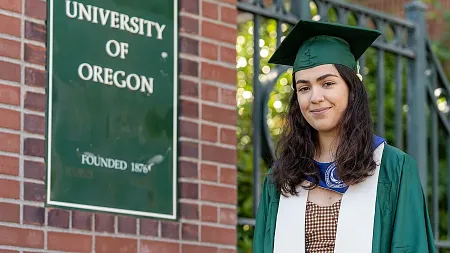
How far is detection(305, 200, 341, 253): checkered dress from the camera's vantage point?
15.1 feet

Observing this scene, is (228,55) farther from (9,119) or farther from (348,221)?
(348,221)

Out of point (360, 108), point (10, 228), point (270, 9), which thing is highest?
point (270, 9)

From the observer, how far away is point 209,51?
639cm

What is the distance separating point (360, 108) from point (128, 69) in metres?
1.65

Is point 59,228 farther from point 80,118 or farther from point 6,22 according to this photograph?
point 6,22

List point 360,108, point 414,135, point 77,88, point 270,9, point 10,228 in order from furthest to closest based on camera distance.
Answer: point 414,135 → point 270,9 → point 77,88 → point 10,228 → point 360,108

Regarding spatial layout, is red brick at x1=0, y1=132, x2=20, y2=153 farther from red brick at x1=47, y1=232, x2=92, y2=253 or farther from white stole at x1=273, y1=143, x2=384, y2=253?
white stole at x1=273, y1=143, x2=384, y2=253

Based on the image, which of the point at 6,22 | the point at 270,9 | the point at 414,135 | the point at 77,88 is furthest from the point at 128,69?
the point at 414,135

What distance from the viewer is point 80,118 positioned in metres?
5.75

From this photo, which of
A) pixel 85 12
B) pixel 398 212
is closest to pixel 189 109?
pixel 85 12

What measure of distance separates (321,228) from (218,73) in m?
1.95

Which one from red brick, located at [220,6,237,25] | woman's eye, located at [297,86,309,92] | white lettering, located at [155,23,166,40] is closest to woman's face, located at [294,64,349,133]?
woman's eye, located at [297,86,309,92]

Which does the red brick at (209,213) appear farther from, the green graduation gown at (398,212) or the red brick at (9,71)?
the green graduation gown at (398,212)

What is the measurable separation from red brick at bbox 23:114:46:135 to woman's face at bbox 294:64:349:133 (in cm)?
139
